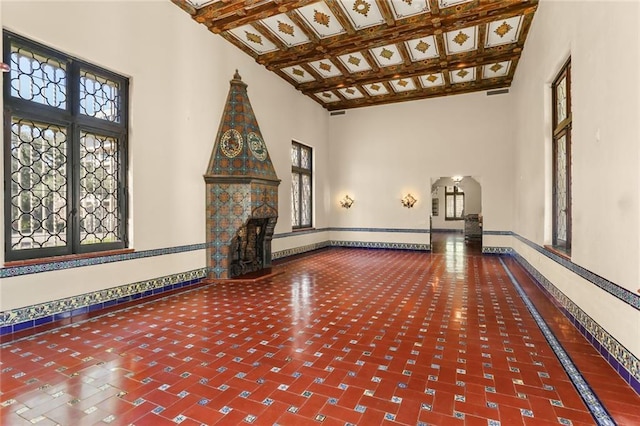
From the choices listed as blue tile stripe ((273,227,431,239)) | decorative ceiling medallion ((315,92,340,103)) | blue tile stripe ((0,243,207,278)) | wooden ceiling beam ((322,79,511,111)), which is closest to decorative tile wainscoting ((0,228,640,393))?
blue tile stripe ((0,243,207,278))

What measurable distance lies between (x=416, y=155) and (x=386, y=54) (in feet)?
11.9

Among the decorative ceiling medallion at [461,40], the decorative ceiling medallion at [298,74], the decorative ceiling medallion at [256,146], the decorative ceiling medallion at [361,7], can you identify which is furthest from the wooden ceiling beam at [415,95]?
the decorative ceiling medallion at [256,146]

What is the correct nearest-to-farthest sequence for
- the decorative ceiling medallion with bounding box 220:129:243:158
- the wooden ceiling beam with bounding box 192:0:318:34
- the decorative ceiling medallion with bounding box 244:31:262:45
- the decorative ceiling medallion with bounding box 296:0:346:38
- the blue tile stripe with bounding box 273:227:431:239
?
the wooden ceiling beam with bounding box 192:0:318:34 → the decorative ceiling medallion with bounding box 296:0:346:38 → the decorative ceiling medallion with bounding box 220:129:243:158 → the decorative ceiling medallion with bounding box 244:31:262:45 → the blue tile stripe with bounding box 273:227:431:239

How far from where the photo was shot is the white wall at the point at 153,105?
150 inches

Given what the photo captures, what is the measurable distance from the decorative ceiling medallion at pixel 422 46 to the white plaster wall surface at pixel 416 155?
3055 millimetres

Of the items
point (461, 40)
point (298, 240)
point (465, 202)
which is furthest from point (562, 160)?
point (465, 202)

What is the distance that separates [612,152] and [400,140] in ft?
25.8

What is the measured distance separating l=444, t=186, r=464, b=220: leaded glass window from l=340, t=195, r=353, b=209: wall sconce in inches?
359

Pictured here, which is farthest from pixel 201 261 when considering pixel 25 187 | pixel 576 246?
pixel 576 246

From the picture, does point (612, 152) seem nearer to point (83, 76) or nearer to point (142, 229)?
point (142, 229)

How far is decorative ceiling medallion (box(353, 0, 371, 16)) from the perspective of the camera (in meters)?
5.65

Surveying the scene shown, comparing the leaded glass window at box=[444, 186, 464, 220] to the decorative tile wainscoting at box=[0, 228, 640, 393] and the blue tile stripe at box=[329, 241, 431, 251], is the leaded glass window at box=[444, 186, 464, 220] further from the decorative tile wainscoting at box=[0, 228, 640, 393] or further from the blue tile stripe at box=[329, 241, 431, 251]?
the decorative tile wainscoting at box=[0, 228, 640, 393]

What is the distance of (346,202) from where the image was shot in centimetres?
1117

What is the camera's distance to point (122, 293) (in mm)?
4594
